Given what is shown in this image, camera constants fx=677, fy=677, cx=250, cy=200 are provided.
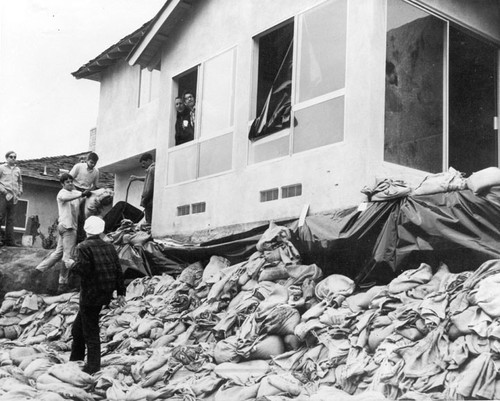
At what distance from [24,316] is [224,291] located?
421cm

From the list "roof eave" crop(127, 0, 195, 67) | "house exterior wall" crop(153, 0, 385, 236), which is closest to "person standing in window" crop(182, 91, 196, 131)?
"house exterior wall" crop(153, 0, 385, 236)

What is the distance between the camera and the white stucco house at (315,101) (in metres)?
8.93

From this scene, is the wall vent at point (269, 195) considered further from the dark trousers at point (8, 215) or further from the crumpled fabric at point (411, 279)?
the dark trousers at point (8, 215)

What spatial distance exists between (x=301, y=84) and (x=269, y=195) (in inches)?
66.6

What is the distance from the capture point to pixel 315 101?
9.52m

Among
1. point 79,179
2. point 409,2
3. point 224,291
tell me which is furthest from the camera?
point 79,179

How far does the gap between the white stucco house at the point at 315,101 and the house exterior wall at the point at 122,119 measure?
3140mm

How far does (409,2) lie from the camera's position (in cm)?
923

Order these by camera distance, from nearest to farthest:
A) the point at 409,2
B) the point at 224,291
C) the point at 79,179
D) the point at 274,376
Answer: the point at 274,376 < the point at 224,291 < the point at 409,2 < the point at 79,179

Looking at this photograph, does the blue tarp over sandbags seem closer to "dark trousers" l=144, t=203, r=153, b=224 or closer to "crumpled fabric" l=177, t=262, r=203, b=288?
"crumpled fabric" l=177, t=262, r=203, b=288

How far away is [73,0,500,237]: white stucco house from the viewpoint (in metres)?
8.93

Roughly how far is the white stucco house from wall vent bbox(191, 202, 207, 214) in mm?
30

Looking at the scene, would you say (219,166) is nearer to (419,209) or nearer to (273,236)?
(273,236)

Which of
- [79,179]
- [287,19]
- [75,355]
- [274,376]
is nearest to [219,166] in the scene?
[287,19]
